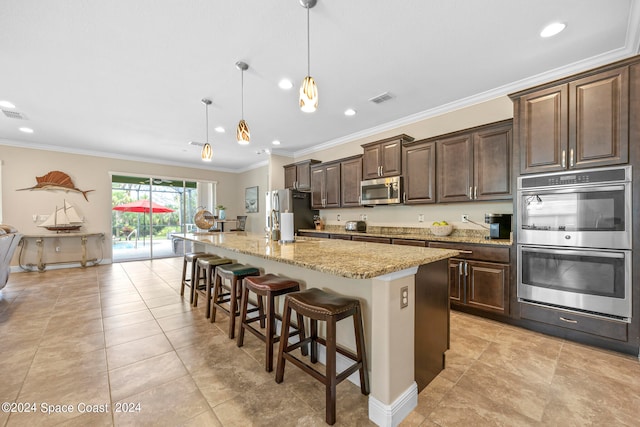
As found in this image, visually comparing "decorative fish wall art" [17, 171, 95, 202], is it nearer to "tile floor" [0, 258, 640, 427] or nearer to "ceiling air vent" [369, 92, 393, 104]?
"tile floor" [0, 258, 640, 427]

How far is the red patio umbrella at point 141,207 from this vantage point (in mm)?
6520

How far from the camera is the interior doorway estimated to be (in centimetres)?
652

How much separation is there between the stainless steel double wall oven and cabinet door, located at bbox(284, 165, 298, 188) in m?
4.24

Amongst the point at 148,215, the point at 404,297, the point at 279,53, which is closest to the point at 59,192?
the point at 148,215

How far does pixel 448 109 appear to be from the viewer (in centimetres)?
365

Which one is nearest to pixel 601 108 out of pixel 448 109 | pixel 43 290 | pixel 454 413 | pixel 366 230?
pixel 448 109

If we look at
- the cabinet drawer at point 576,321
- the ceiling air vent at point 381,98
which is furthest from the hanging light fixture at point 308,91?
the cabinet drawer at point 576,321

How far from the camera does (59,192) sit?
5.62m

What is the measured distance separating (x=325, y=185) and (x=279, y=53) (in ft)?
9.60

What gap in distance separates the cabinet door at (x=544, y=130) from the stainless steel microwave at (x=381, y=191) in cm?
160

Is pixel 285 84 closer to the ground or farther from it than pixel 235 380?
farther from it

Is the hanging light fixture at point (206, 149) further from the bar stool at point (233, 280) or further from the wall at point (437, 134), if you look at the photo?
the wall at point (437, 134)

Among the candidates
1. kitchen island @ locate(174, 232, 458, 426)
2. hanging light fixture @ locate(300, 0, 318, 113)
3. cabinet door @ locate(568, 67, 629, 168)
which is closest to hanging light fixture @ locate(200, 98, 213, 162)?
hanging light fixture @ locate(300, 0, 318, 113)

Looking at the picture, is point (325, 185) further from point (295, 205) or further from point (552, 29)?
point (552, 29)
